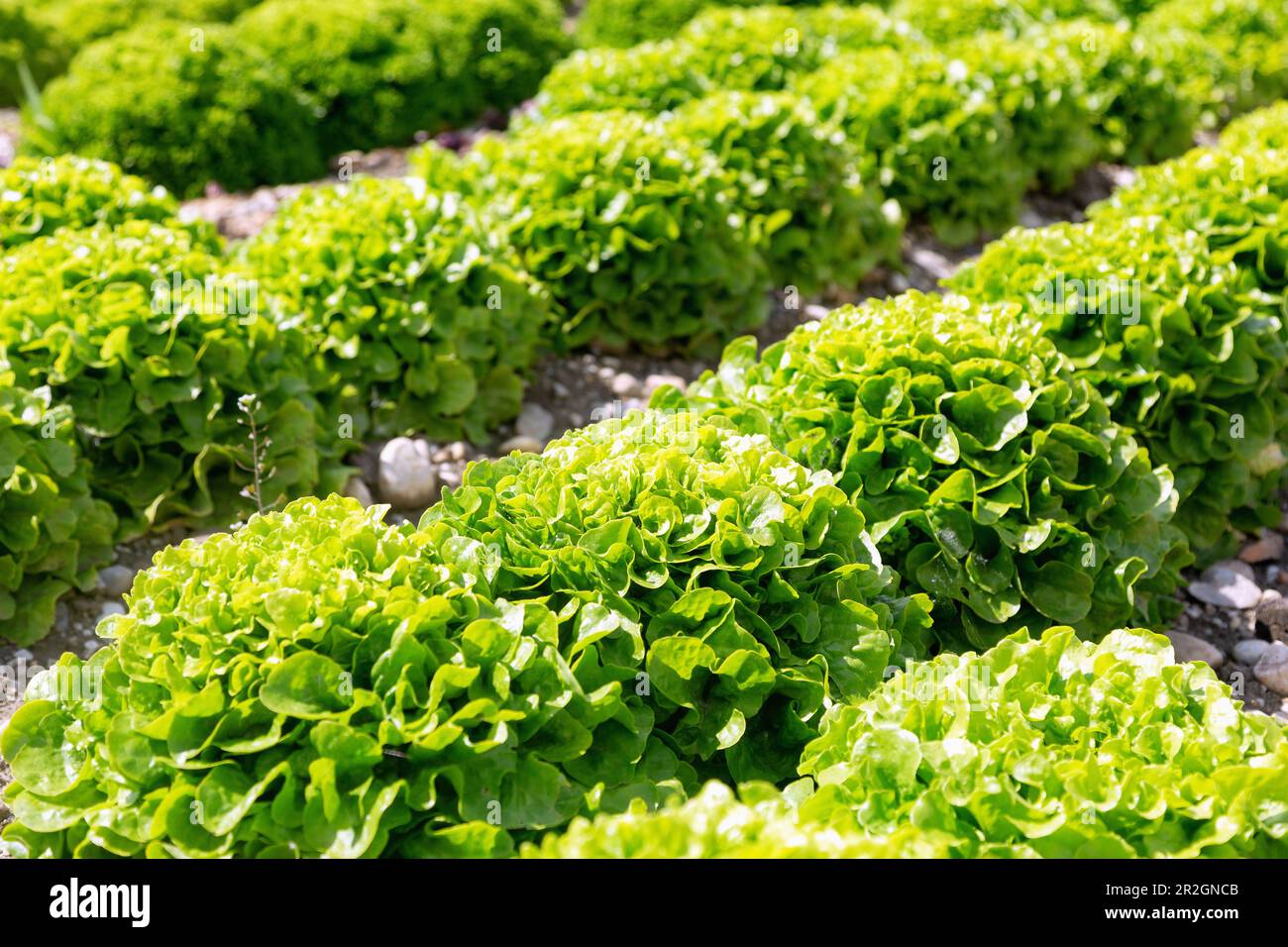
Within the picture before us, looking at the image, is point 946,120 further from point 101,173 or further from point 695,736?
point 695,736

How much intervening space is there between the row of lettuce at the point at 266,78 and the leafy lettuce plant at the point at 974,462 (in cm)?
539

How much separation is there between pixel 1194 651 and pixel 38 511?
433 cm

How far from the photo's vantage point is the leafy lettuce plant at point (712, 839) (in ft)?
7.66

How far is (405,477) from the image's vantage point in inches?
207

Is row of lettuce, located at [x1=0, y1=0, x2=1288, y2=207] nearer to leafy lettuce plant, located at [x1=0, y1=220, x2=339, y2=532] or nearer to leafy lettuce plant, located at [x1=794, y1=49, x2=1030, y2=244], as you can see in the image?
Result: leafy lettuce plant, located at [x1=794, y1=49, x2=1030, y2=244]

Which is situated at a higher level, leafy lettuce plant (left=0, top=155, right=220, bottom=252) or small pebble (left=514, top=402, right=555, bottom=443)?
leafy lettuce plant (left=0, top=155, right=220, bottom=252)

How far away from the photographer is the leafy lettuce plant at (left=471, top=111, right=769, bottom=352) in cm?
580

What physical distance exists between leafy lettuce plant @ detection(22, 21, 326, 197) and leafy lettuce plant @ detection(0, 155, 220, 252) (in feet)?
7.92

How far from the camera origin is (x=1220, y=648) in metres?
4.89

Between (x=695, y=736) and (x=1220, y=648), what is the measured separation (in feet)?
9.01

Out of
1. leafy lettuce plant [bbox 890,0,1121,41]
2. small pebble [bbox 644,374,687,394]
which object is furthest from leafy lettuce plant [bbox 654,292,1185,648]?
leafy lettuce plant [bbox 890,0,1121,41]

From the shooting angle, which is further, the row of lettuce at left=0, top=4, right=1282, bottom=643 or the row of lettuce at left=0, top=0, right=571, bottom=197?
the row of lettuce at left=0, top=0, right=571, bottom=197

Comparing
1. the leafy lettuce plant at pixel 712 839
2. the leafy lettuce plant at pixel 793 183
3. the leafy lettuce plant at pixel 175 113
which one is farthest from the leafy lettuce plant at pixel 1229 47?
the leafy lettuce plant at pixel 712 839
